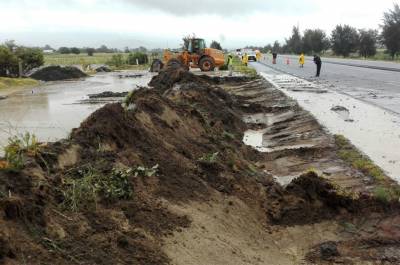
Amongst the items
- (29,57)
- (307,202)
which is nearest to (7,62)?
(29,57)

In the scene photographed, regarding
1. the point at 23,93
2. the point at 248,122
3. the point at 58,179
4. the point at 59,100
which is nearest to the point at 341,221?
the point at 58,179

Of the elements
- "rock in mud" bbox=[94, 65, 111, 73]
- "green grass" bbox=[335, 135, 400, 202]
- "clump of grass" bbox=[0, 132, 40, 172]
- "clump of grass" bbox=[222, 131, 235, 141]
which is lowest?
"clump of grass" bbox=[222, 131, 235, 141]

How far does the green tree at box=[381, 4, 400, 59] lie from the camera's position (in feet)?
231

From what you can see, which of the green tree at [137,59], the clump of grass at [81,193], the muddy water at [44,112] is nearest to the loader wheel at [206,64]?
the muddy water at [44,112]

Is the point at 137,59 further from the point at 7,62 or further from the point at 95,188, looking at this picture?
the point at 95,188

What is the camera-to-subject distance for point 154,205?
6105 mm

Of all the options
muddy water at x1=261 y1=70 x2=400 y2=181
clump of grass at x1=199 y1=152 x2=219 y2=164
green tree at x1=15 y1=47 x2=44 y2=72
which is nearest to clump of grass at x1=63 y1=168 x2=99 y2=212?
clump of grass at x1=199 y1=152 x2=219 y2=164

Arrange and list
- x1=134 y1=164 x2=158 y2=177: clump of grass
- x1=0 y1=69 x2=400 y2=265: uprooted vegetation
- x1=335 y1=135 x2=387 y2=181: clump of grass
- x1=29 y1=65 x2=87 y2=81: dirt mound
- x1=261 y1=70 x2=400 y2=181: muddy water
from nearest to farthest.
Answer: x1=0 y1=69 x2=400 y2=265: uprooted vegetation, x1=134 y1=164 x2=158 y2=177: clump of grass, x1=335 y1=135 x2=387 y2=181: clump of grass, x1=261 y1=70 x2=400 y2=181: muddy water, x1=29 y1=65 x2=87 y2=81: dirt mound

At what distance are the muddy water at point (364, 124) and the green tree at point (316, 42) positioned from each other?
98353 millimetres

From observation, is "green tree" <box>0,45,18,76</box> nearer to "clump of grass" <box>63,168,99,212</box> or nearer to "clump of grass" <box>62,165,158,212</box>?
"clump of grass" <box>62,165,158,212</box>

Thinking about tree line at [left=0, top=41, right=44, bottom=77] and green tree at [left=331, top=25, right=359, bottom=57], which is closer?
tree line at [left=0, top=41, right=44, bottom=77]

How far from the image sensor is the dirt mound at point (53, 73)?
40.1 m

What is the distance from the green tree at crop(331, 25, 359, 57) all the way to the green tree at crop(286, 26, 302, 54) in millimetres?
33176

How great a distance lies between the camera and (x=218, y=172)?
8.27 metres
